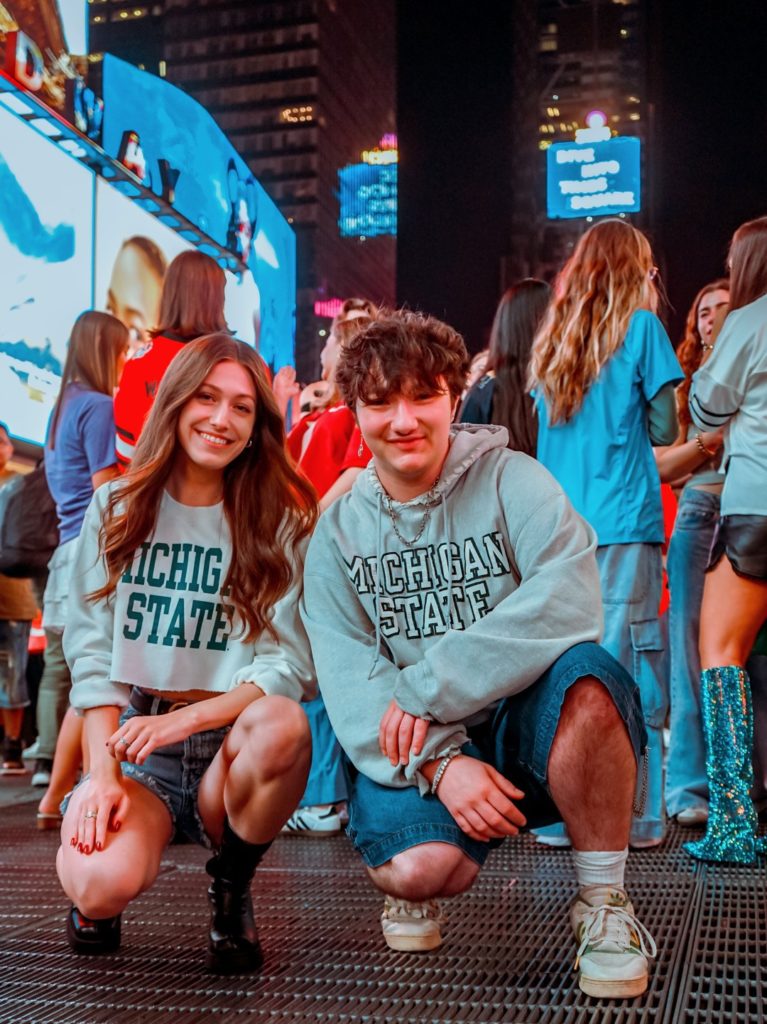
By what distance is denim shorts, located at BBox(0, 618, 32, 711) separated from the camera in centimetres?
481

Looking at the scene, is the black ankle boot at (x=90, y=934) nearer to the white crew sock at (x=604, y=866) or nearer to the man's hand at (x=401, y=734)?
the man's hand at (x=401, y=734)

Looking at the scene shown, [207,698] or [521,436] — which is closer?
[207,698]

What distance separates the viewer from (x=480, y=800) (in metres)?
1.68

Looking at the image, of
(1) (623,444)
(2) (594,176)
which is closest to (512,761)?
(1) (623,444)

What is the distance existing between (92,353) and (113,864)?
2.23 meters

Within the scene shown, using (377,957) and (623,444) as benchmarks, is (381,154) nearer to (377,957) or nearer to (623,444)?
(623,444)

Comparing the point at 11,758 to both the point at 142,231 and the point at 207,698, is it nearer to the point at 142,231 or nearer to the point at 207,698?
the point at 207,698

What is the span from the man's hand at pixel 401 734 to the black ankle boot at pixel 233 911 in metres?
0.32

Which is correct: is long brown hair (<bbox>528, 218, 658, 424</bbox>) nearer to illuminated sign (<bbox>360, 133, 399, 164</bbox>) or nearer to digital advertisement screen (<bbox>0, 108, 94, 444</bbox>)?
digital advertisement screen (<bbox>0, 108, 94, 444</bbox>)

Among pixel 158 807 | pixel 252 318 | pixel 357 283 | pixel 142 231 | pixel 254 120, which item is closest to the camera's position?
pixel 158 807

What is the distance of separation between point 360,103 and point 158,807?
49.0 feet

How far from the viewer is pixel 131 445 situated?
3197mm

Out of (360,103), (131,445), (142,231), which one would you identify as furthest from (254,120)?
(131,445)

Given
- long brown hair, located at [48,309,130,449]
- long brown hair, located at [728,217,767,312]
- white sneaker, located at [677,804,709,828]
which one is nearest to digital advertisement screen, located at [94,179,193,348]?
long brown hair, located at [48,309,130,449]
